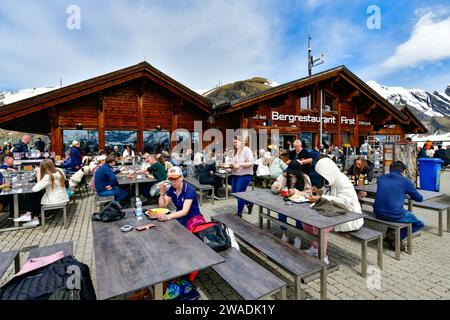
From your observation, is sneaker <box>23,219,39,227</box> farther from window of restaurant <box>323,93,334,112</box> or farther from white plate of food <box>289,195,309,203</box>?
window of restaurant <box>323,93,334,112</box>

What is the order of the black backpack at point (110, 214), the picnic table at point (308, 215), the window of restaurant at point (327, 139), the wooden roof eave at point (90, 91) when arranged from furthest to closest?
the window of restaurant at point (327, 139) < the wooden roof eave at point (90, 91) < the black backpack at point (110, 214) < the picnic table at point (308, 215)

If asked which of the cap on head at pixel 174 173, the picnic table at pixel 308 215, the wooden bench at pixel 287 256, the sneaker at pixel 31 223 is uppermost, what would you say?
the cap on head at pixel 174 173

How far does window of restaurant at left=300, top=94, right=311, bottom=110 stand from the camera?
15070 mm

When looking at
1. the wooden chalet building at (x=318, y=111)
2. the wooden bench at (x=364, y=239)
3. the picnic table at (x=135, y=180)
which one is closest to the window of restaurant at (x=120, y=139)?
the wooden chalet building at (x=318, y=111)

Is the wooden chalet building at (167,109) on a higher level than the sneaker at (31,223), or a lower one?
higher

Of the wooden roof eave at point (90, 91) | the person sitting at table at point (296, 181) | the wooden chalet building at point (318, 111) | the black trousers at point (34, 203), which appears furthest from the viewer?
the wooden chalet building at point (318, 111)

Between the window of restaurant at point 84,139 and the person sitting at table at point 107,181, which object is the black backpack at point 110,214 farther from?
the window of restaurant at point 84,139

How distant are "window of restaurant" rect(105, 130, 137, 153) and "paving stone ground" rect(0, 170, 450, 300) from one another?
655 centimetres

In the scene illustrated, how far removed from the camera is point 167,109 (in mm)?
12375

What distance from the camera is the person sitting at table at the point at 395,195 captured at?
145 inches

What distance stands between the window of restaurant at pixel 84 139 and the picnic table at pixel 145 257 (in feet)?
31.3

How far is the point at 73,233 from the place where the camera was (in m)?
4.94

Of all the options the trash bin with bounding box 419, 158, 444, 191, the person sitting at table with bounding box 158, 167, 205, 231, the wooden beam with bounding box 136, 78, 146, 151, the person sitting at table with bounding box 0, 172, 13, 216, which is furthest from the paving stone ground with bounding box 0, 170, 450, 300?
the wooden beam with bounding box 136, 78, 146, 151
